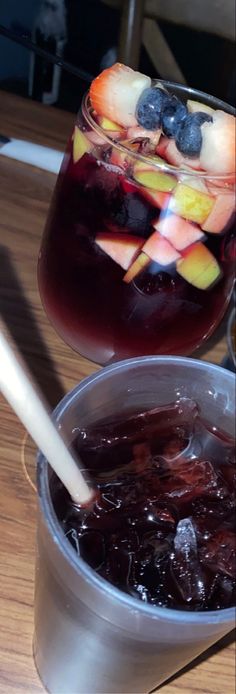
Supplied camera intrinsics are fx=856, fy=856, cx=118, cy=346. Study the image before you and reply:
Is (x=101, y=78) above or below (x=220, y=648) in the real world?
above

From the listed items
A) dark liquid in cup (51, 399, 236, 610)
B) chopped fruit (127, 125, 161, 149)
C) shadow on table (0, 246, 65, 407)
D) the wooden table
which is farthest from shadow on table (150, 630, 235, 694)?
chopped fruit (127, 125, 161, 149)

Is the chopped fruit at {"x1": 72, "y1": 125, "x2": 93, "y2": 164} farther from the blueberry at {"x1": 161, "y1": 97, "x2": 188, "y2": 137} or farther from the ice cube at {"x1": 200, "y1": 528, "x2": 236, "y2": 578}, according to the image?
the ice cube at {"x1": 200, "y1": 528, "x2": 236, "y2": 578}

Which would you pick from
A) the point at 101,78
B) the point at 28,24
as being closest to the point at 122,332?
the point at 101,78

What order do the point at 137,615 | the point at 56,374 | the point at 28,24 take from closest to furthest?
the point at 137,615 → the point at 56,374 → the point at 28,24

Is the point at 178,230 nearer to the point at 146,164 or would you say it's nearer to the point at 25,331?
the point at 146,164

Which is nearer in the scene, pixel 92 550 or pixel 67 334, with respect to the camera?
pixel 92 550

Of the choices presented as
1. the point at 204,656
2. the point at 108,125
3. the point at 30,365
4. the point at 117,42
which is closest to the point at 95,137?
the point at 108,125

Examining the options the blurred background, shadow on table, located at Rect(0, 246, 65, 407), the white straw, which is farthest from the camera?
the blurred background

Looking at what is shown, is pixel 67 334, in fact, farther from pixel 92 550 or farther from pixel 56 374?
pixel 92 550

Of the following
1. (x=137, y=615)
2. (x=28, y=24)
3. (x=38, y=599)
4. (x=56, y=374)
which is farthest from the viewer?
(x=28, y=24)
